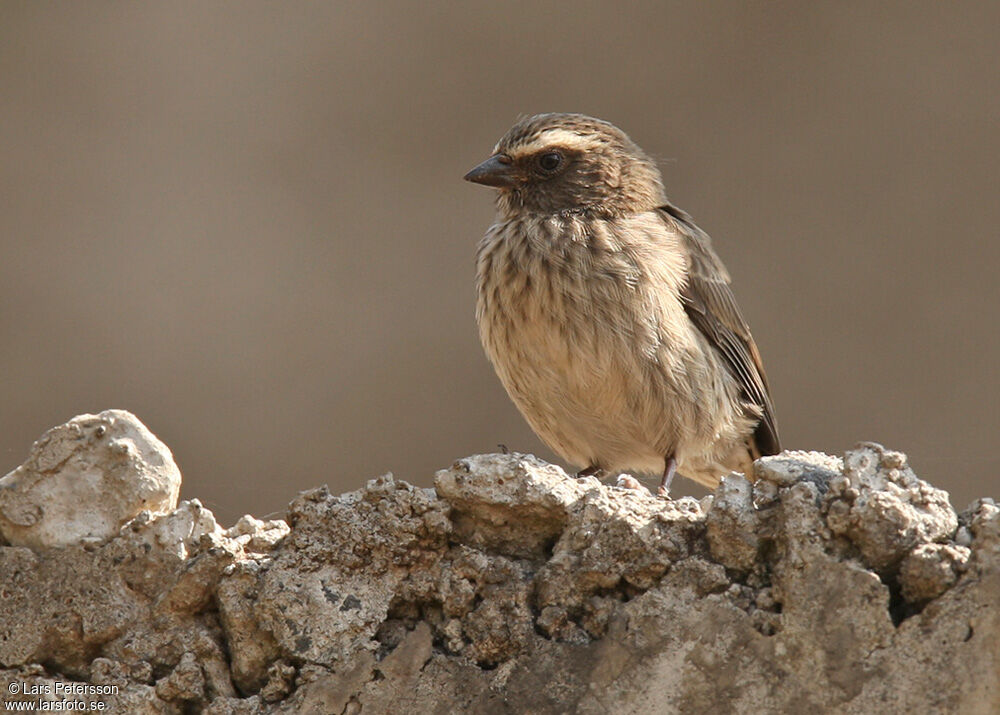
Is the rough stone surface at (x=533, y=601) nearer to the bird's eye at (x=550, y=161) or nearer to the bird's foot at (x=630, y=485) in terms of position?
the bird's foot at (x=630, y=485)

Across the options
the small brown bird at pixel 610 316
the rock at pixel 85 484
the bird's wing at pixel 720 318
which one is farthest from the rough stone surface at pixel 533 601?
the bird's wing at pixel 720 318

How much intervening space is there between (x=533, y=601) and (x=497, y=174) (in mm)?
2276

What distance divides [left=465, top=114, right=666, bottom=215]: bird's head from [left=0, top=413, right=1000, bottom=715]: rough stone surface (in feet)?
6.39

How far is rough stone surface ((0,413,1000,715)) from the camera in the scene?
108 inches

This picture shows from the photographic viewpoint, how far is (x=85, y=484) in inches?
129

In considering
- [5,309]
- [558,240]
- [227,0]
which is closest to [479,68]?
[227,0]

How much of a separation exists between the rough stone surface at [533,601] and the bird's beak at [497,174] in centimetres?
205

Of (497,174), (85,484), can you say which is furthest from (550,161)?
(85,484)

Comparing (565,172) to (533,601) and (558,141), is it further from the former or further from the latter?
(533,601)

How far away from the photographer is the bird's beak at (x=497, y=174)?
5059 mm

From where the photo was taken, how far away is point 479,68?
8438mm

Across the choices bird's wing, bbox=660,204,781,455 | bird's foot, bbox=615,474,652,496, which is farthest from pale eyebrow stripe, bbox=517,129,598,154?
bird's foot, bbox=615,474,652,496

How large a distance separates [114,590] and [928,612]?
1.52m

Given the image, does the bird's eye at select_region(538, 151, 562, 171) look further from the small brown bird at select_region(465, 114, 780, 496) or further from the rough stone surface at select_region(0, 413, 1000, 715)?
the rough stone surface at select_region(0, 413, 1000, 715)
